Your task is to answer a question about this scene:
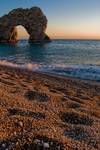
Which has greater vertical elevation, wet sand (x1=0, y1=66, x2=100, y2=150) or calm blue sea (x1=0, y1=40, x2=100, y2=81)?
wet sand (x1=0, y1=66, x2=100, y2=150)

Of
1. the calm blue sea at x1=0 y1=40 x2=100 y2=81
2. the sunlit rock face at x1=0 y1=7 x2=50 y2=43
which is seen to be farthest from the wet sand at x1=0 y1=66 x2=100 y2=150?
the sunlit rock face at x1=0 y1=7 x2=50 y2=43

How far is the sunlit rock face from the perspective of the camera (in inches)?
4894

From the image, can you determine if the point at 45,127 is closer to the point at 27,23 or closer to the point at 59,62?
the point at 59,62

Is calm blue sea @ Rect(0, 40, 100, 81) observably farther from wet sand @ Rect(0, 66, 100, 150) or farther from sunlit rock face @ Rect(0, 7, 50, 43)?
sunlit rock face @ Rect(0, 7, 50, 43)

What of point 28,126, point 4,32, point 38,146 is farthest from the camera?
point 4,32

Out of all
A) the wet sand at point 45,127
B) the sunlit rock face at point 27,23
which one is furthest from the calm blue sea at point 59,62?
the sunlit rock face at point 27,23

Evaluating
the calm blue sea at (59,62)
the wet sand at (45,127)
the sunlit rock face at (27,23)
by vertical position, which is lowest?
the calm blue sea at (59,62)

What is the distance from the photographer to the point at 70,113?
7.89 m

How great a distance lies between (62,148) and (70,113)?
2461mm

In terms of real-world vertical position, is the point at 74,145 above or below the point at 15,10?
below

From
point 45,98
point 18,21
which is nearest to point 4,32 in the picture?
point 18,21

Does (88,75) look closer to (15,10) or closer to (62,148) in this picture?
(62,148)

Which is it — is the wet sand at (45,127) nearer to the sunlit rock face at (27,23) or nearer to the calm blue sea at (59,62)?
the calm blue sea at (59,62)

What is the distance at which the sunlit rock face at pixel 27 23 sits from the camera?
124312mm
